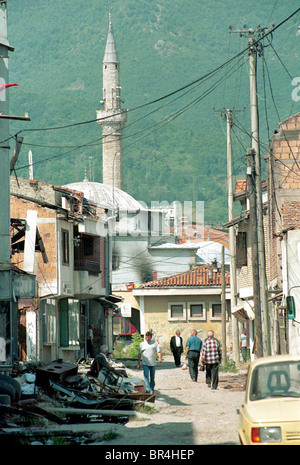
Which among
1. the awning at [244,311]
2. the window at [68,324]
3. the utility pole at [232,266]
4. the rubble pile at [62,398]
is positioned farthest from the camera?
the window at [68,324]

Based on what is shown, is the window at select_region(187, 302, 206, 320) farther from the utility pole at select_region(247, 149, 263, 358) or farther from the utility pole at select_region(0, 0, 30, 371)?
the utility pole at select_region(0, 0, 30, 371)

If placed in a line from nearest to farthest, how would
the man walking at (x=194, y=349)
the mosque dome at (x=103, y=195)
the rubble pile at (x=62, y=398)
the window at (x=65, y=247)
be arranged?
the rubble pile at (x=62, y=398) → the man walking at (x=194, y=349) → the window at (x=65, y=247) → the mosque dome at (x=103, y=195)

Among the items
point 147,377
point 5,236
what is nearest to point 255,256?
point 147,377

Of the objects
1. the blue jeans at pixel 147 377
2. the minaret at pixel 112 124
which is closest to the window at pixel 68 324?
the blue jeans at pixel 147 377

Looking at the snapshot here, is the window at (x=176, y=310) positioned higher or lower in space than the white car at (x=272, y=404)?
higher

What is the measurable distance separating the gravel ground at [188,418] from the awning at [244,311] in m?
7.63

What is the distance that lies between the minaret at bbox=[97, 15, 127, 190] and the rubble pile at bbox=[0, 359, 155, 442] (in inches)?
2504

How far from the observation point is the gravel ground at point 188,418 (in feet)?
42.4

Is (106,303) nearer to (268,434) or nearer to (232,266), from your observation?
(232,266)

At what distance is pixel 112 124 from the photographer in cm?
8881

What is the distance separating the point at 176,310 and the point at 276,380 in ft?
126

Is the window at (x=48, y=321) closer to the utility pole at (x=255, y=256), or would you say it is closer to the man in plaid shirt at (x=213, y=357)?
the man in plaid shirt at (x=213, y=357)

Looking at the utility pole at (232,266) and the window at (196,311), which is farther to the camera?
the window at (196,311)
